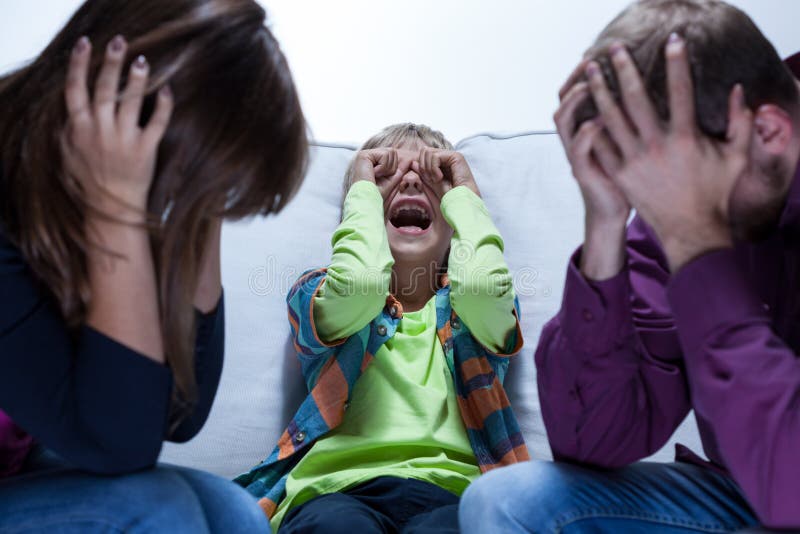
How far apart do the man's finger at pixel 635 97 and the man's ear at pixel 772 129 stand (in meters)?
0.10

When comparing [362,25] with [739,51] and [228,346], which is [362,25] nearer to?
[228,346]

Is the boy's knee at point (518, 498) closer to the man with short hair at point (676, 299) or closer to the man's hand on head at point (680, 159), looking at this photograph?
the man with short hair at point (676, 299)

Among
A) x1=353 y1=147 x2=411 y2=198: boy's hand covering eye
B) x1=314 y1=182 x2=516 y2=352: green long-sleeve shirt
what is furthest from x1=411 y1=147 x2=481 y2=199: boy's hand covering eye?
x1=314 y1=182 x2=516 y2=352: green long-sleeve shirt

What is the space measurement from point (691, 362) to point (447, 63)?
3.94ft

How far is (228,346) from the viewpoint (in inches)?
48.0

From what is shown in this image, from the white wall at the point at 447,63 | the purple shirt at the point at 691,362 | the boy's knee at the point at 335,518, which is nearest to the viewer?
the purple shirt at the point at 691,362

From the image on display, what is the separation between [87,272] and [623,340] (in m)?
0.46

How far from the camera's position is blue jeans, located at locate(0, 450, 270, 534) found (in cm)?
59

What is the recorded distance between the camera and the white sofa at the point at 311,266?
1166 mm

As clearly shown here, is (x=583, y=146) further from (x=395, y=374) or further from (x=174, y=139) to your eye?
(x=395, y=374)

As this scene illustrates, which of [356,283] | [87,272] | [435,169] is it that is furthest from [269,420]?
[87,272]

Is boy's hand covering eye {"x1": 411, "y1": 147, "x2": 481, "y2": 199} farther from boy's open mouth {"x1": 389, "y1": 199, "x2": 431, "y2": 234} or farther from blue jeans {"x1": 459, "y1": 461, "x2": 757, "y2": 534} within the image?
blue jeans {"x1": 459, "y1": 461, "x2": 757, "y2": 534}

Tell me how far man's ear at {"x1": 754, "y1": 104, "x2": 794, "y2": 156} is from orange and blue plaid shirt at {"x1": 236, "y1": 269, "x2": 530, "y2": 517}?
1.81 feet

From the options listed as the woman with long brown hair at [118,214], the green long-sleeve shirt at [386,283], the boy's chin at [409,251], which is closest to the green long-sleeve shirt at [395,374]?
the green long-sleeve shirt at [386,283]
